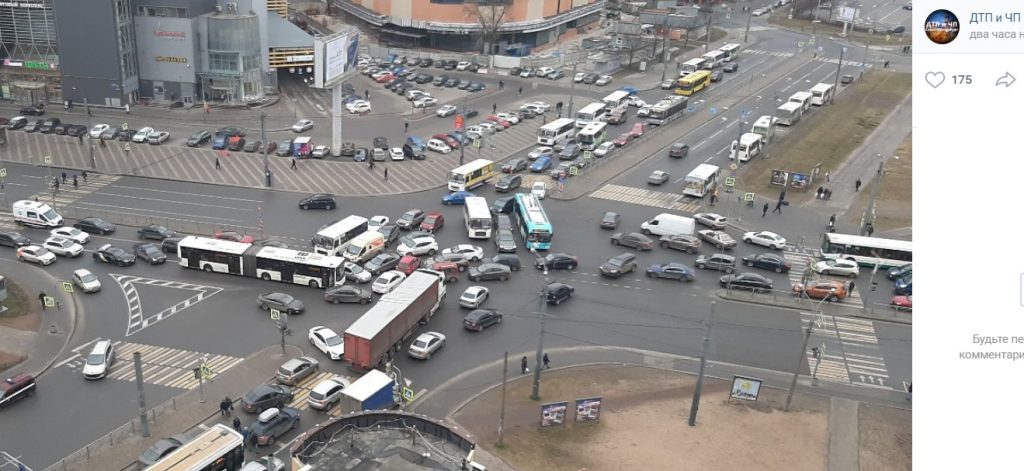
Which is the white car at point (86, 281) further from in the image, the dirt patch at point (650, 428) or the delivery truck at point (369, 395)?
the dirt patch at point (650, 428)

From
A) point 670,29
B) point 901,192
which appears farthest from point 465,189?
A: point 670,29

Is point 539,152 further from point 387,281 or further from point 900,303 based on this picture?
point 900,303

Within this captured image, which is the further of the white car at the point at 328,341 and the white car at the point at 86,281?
the white car at the point at 86,281

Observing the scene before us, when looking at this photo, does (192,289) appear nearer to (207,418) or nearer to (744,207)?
(207,418)

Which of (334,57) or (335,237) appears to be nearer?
(335,237)

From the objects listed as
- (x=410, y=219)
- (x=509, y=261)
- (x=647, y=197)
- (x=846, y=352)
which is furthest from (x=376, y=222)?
(x=846, y=352)

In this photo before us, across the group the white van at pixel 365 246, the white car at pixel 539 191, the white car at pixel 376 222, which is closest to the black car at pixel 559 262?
the white van at pixel 365 246

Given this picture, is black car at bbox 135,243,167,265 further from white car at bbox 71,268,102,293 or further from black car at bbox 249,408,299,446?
black car at bbox 249,408,299,446
